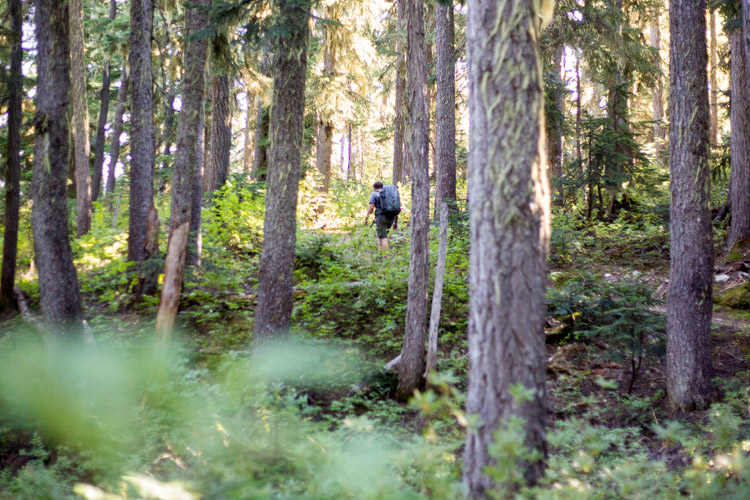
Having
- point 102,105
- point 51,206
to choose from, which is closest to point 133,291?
point 51,206

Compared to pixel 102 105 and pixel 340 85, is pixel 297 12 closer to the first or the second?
pixel 340 85

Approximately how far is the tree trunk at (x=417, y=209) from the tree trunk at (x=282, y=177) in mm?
1533

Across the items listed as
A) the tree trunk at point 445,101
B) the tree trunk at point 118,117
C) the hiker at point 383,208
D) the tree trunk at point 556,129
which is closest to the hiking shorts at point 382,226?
the hiker at point 383,208

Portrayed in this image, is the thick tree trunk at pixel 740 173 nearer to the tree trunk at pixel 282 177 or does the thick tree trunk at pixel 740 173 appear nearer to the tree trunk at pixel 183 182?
the tree trunk at pixel 282 177

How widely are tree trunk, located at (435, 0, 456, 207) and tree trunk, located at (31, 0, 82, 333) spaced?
7.87 m

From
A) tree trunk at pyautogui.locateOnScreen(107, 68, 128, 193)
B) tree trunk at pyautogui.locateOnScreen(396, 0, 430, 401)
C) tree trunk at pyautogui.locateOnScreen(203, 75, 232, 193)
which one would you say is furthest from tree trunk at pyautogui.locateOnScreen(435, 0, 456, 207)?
tree trunk at pyautogui.locateOnScreen(107, 68, 128, 193)

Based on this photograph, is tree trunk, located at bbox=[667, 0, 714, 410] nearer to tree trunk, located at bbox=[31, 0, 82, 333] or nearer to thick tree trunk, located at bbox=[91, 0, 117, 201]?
tree trunk, located at bbox=[31, 0, 82, 333]

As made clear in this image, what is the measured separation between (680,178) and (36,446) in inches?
325

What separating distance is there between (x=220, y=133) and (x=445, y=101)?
22.2 feet

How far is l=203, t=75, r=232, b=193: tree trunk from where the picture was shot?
14633 mm

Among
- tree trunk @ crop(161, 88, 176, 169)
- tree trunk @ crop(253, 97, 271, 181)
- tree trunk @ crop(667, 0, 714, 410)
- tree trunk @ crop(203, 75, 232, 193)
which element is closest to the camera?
tree trunk @ crop(667, 0, 714, 410)

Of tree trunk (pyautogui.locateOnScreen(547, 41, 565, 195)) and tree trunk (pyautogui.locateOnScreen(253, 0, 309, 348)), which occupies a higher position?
tree trunk (pyautogui.locateOnScreen(547, 41, 565, 195))

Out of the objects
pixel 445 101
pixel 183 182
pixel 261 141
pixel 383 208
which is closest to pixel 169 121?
pixel 261 141

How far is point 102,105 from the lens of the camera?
23.0 metres
